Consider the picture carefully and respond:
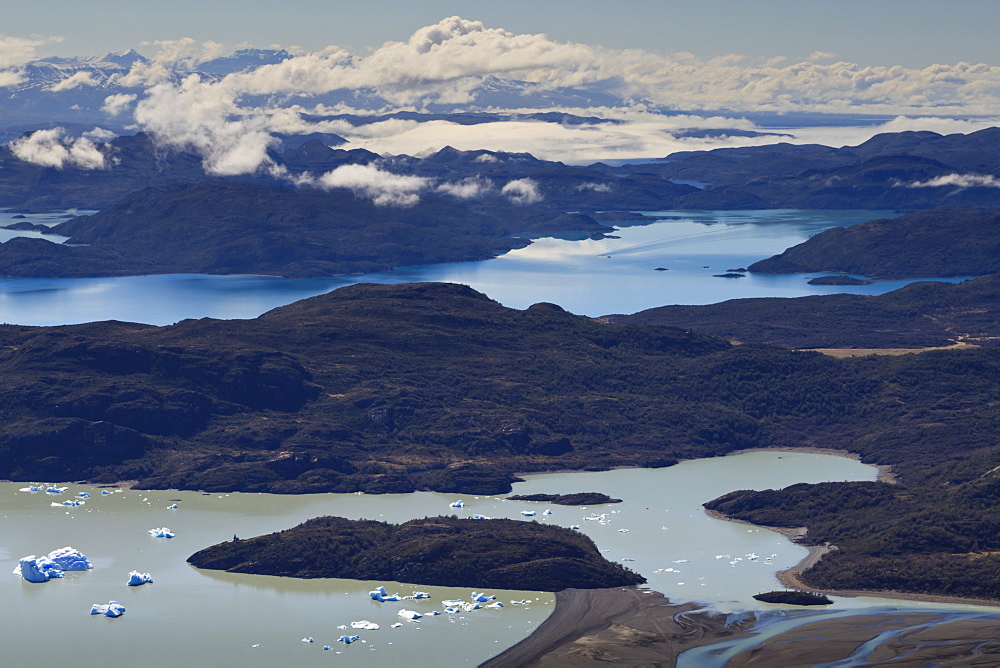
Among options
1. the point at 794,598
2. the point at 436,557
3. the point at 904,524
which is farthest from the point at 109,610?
the point at 904,524

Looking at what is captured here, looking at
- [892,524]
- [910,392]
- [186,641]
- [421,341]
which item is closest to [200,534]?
[186,641]

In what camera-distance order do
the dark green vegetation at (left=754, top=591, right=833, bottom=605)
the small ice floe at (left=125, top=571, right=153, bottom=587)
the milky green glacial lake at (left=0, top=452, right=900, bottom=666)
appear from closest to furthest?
1. the milky green glacial lake at (left=0, top=452, right=900, bottom=666)
2. the dark green vegetation at (left=754, top=591, right=833, bottom=605)
3. the small ice floe at (left=125, top=571, right=153, bottom=587)

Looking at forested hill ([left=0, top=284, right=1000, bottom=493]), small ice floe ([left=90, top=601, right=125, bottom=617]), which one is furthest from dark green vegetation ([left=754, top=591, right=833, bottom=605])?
small ice floe ([left=90, top=601, right=125, bottom=617])

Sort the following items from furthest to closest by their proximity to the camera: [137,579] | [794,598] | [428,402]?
1. [428,402]
2. [137,579]
3. [794,598]

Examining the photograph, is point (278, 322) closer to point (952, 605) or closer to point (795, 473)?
point (795, 473)

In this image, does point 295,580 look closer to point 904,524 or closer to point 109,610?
point 109,610

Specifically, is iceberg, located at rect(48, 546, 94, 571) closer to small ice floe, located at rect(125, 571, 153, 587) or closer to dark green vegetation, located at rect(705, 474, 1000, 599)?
small ice floe, located at rect(125, 571, 153, 587)
